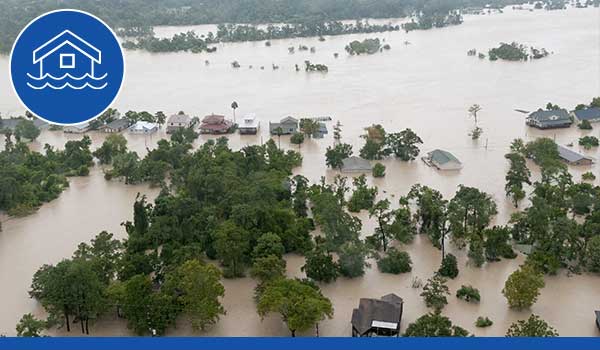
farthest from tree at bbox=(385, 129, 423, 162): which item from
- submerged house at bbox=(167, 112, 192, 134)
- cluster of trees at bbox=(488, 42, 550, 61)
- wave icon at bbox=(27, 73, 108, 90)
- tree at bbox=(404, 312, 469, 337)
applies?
cluster of trees at bbox=(488, 42, 550, 61)

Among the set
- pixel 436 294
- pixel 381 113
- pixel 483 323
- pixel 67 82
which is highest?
pixel 67 82

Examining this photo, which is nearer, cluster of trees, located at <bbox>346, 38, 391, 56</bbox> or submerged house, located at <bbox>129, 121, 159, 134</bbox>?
submerged house, located at <bbox>129, 121, 159, 134</bbox>

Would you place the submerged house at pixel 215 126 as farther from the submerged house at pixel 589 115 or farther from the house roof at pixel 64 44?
the submerged house at pixel 589 115

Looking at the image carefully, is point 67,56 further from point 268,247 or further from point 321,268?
point 321,268

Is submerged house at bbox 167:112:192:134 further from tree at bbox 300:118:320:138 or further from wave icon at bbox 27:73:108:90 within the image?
wave icon at bbox 27:73:108:90

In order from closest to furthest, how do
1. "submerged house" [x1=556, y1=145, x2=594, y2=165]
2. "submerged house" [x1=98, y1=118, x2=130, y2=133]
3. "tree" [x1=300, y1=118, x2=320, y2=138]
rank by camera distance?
"submerged house" [x1=556, y1=145, x2=594, y2=165] < "tree" [x1=300, y1=118, x2=320, y2=138] < "submerged house" [x1=98, y1=118, x2=130, y2=133]

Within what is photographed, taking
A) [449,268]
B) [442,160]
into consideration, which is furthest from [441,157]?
[449,268]

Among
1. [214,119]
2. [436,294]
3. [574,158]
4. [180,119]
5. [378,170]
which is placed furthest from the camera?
[180,119]
